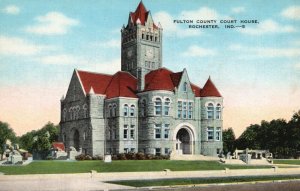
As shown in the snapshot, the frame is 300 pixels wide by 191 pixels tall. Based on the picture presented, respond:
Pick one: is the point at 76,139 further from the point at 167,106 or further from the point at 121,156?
the point at 167,106

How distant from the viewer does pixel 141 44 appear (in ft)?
157

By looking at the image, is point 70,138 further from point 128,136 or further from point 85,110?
point 128,136

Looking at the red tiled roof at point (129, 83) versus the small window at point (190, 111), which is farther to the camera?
the small window at point (190, 111)

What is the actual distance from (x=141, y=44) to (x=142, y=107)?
286 inches

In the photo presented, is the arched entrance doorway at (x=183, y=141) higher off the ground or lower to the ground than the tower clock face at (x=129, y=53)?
lower

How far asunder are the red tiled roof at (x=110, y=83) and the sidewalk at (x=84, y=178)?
1864 cm

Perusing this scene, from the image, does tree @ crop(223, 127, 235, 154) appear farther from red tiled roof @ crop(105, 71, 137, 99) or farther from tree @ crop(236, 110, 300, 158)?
red tiled roof @ crop(105, 71, 137, 99)

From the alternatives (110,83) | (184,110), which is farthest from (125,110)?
(184,110)

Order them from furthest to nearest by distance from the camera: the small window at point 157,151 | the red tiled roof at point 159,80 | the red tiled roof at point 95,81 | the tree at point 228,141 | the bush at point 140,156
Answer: the tree at point 228,141, the red tiled roof at point 95,81, the red tiled roof at point 159,80, the small window at point 157,151, the bush at point 140,156

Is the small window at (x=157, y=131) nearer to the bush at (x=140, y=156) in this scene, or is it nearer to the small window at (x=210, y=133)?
the bush at (x=140, y=156)

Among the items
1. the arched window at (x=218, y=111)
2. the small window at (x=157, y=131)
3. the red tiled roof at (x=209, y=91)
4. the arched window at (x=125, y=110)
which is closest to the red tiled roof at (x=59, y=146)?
the arched window at (x=125, y=110)

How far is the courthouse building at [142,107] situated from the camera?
4359 centimetres

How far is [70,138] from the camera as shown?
48.7m

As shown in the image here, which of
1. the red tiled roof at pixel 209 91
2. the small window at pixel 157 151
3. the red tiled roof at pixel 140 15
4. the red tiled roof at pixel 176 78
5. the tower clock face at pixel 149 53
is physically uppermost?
the red tiled roof at pixel 140 15
